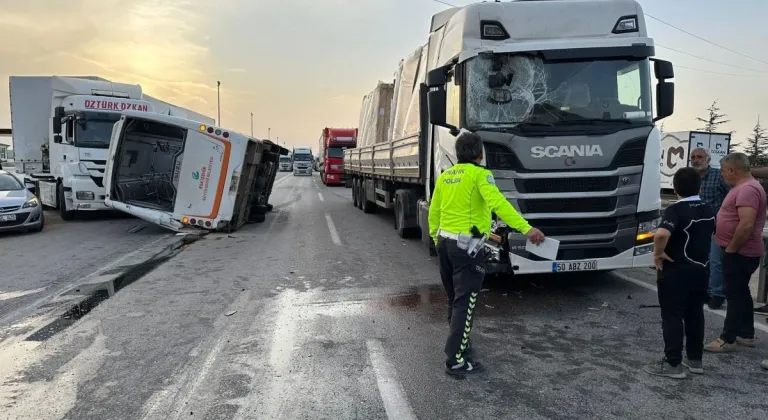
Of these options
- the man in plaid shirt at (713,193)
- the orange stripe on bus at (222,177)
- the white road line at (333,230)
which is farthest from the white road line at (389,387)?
the orange stripe on bus at (222,177)

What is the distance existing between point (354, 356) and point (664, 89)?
4.72m

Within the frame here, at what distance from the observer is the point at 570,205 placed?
5820mm

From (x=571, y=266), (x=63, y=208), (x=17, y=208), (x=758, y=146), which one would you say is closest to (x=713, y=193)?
(x=571, y=266)

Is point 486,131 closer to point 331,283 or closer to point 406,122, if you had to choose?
point 331,283

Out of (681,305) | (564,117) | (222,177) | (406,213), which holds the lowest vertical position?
(681,305)

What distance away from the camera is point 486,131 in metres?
5.96

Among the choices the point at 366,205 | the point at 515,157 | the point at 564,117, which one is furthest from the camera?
the point at 366,205

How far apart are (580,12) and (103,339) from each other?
20.8ft

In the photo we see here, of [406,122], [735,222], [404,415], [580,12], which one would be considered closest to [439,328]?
[404,415]

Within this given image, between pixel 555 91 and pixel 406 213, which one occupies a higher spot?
pixel 555 91

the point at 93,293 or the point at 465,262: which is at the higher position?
the point at 465,262

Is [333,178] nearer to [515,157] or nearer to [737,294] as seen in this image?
Answer: [515,157]

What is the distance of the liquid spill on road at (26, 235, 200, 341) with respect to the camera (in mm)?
5258

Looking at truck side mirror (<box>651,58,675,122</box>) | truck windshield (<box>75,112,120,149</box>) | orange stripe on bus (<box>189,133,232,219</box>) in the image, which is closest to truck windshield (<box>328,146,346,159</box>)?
truck windshield (<box>75,112,120,149</box>)
